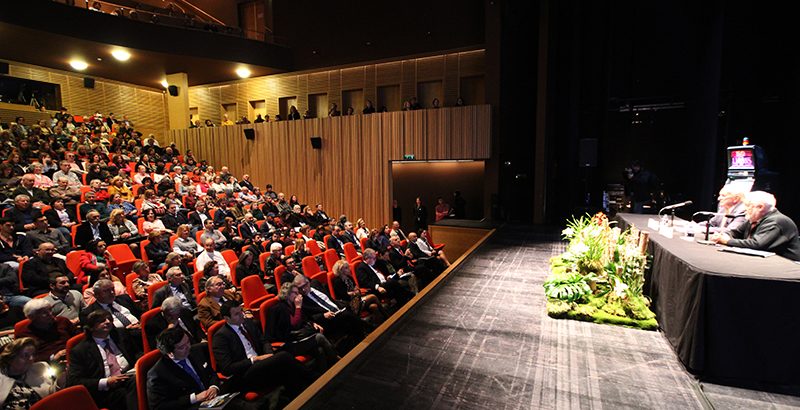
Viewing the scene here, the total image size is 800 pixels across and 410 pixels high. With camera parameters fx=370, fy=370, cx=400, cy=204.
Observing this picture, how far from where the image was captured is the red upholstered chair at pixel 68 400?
1.65 meters

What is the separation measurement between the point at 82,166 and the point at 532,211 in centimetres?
948

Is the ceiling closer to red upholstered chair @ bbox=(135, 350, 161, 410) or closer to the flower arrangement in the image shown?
red upholstered chair @ bbox=(135, 350, 161, 410)

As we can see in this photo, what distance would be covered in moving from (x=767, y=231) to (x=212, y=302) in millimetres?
4469

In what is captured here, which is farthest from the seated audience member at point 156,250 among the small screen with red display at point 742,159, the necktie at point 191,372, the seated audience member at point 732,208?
the small screen with red display at point 742,159

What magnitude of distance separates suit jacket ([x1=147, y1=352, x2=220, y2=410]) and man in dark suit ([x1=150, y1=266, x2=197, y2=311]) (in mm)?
1213

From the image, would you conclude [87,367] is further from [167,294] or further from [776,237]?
[776,237]

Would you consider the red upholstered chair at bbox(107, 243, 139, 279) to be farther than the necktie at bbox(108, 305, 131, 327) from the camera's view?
Yes

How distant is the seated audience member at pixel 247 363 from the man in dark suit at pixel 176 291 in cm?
92

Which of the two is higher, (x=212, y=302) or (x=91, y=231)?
(x=91, y=231)

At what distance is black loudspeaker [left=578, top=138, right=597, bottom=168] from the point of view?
752cm

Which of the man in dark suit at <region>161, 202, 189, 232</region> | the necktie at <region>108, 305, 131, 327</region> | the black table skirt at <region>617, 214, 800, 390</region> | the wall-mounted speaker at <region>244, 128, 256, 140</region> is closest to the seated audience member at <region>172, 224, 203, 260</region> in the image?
the man in dark suit at <region>161, 202, 189, 232</region>

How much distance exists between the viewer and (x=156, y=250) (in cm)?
473

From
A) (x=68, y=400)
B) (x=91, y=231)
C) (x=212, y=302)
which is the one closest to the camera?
(x=68, y=400)

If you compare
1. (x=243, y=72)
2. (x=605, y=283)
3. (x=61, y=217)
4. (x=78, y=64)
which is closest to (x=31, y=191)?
(x=61, y=217)
